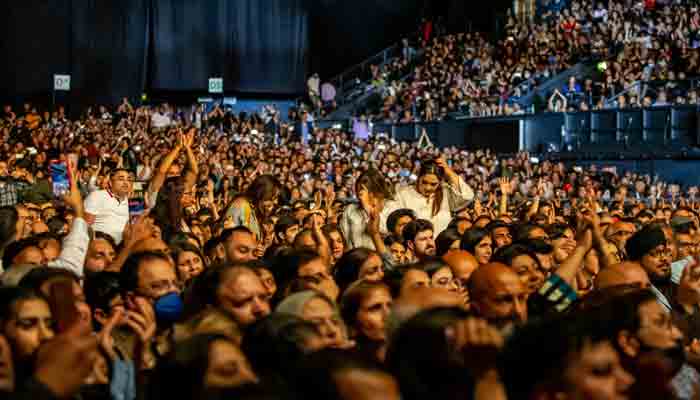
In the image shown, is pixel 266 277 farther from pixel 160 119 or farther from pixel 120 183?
pixel 160 119

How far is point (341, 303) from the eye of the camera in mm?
4734

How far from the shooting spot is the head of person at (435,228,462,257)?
25.2 ft

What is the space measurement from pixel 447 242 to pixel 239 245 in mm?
1907

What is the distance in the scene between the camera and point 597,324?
141 inches

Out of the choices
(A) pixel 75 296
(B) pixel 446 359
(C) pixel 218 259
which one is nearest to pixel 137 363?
(A) pixel 75 296

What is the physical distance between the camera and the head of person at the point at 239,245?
21.2 feet

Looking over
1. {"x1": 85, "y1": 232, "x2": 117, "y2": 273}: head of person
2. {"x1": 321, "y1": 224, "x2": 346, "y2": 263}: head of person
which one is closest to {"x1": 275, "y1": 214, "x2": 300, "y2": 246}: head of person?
{"x1": 321, "y1": 224, "x2": 346, "y2": 263}: head of person

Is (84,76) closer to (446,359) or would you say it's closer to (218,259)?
(218,259)

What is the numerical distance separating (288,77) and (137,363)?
106 ft

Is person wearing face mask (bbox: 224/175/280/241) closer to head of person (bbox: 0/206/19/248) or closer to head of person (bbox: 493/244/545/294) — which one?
head of person (bbox: 0/206/19/248)

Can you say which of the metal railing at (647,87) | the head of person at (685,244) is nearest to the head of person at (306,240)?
the head of person at (685,244)

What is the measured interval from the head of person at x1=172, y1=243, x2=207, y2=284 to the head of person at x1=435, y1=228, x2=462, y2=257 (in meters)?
2.07

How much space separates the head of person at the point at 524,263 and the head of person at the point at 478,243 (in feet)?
3.66

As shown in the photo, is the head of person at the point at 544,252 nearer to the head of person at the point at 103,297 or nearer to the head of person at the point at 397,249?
the head of person at the point at 397,249
